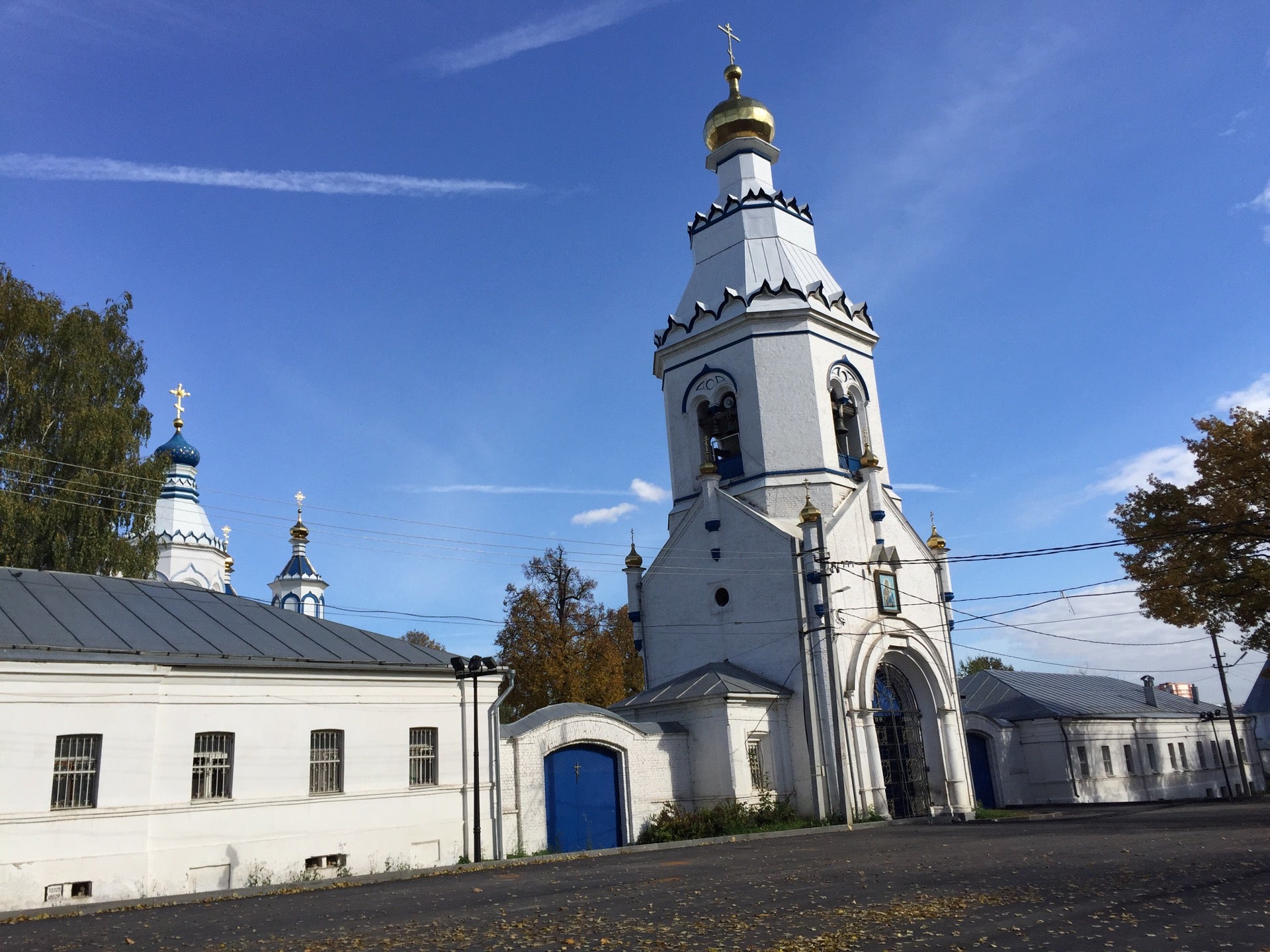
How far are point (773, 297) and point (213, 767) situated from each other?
16981 mm

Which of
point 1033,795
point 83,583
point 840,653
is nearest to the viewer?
point 83,583

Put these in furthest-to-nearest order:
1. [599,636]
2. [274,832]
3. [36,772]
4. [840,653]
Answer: [599,636] → [840,653] → [274,832] → [36,772]

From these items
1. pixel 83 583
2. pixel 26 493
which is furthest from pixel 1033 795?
pixel 26 493

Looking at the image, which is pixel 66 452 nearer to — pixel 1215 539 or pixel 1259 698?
pixel 1215 539

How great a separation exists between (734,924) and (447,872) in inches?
312

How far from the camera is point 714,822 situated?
1983 centimetres

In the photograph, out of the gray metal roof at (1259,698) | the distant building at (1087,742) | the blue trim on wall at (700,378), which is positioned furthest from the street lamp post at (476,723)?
the gray metal roof at (1259,698)

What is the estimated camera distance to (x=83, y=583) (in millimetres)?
16875

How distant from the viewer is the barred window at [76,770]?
1366 cm

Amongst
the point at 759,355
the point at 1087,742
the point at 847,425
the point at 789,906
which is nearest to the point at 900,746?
the point at 847,425

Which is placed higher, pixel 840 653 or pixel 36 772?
pixel 840 653

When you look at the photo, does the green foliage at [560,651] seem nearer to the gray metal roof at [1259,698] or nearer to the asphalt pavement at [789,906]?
the asphalt pavement at [789,906]

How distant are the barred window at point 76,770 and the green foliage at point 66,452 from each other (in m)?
11.4

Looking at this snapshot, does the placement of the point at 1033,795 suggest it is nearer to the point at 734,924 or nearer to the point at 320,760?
the point at 320,760
